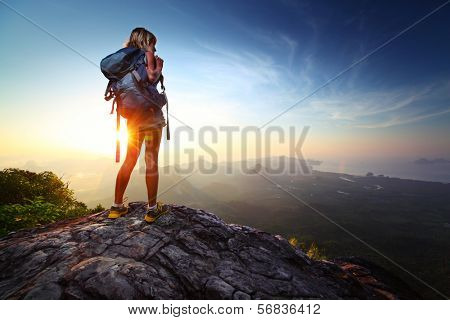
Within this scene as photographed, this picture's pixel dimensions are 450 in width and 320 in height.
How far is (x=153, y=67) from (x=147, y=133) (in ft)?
3.86

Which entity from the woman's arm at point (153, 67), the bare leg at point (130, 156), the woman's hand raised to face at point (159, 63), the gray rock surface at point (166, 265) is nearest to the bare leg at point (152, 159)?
the bare leg at point (130, 156)

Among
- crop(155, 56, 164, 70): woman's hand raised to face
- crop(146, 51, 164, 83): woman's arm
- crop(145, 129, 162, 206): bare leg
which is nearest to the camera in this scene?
crop(146, 51, 164, 83): woman's arm

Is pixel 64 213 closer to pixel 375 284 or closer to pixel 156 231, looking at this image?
pixel 156 231

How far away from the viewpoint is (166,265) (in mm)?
3662

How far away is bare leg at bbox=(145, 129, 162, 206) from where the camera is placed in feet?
14.8

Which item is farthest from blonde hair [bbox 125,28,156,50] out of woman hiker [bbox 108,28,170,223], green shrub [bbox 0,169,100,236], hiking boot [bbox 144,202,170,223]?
Result: green shrub [bbox 0,169,100,236]

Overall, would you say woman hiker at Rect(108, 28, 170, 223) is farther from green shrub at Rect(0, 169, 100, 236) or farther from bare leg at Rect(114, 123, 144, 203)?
green shrub at Rect(0, 169, 100, 236)

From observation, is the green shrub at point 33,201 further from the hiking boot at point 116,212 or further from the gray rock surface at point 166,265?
the hiking boot at point 116,212

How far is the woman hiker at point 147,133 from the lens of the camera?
437 centimetres

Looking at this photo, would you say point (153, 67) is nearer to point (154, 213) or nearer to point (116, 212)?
point (154, 213)

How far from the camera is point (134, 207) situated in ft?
17.9

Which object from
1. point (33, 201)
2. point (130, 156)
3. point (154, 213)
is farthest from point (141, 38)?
point (33, 201)

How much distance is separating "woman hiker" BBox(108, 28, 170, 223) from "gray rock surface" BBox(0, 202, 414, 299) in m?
0.72

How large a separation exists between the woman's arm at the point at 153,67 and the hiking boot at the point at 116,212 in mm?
2619
